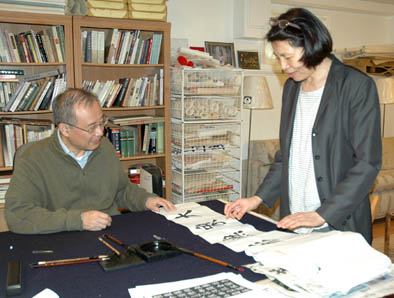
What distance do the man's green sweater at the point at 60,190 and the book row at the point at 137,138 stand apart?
1.36m

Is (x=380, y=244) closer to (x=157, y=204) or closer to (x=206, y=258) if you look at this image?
(x=157, y=204)

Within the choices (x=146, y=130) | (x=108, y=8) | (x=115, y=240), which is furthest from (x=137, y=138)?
(x=115, y=240)

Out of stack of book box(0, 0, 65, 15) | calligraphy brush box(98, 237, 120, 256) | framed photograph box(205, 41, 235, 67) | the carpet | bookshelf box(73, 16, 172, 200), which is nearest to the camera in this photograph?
calligraphy brush box(98, 237, 120, 256)

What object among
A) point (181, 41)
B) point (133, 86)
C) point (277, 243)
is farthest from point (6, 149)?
point (277, 243)

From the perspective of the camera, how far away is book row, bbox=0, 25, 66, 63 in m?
3.02

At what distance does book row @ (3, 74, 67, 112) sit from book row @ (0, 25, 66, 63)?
0.17 metres

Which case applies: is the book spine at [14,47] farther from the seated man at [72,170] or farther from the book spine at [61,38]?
the seated man at [72,170]

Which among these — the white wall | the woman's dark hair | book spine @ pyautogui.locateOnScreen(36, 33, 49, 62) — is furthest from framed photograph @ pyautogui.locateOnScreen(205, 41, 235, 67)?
the woman's dark hair

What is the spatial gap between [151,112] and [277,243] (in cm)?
275

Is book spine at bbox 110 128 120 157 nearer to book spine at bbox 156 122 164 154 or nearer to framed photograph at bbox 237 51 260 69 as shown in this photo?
book spine at bbox 156 122 164 154

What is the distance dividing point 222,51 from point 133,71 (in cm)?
101

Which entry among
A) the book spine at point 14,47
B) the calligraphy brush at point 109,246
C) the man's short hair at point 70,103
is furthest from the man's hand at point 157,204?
the book spine at point 14,47

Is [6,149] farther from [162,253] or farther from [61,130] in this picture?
[162,253]

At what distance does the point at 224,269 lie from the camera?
118 centimetres
